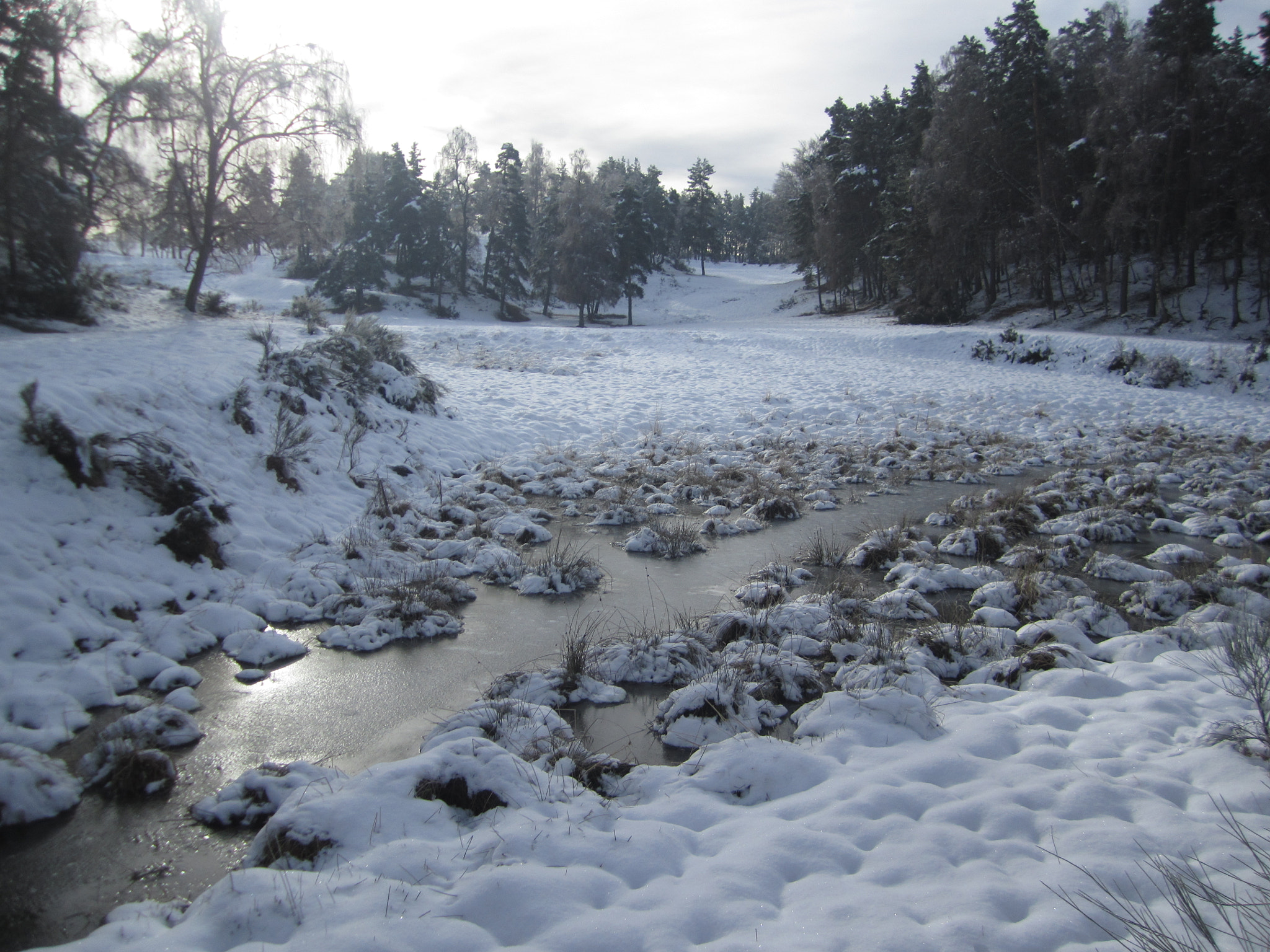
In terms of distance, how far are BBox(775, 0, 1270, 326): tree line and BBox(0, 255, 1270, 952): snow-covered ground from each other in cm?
1598

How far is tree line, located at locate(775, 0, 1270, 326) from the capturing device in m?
22.1

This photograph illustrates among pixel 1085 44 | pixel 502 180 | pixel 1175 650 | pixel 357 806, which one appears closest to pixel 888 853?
pixel 357 806

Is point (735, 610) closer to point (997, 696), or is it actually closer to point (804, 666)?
point (804, 666)

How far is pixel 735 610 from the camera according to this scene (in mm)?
5598

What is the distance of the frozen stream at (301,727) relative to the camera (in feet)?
9.09

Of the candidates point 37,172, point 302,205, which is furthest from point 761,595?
point 302,205

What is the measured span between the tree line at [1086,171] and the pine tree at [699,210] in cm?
3578

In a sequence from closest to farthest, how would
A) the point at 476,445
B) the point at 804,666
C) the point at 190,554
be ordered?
the point at 804,666
the point at 190,554
the point at 476,445

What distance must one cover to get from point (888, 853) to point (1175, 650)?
3.27 meters

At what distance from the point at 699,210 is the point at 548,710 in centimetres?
7536

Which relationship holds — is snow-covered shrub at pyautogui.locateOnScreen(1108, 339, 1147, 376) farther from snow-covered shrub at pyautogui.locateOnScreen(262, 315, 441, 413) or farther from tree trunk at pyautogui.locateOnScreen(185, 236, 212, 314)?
tree trunk at pyautogui.locateOnScreen(185, 236, 212, 314)

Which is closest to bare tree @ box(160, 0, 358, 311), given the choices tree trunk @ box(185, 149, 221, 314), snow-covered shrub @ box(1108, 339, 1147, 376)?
tree trunk @ box(185, 149, 221, 314)

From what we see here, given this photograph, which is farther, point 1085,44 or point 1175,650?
point 1085,44

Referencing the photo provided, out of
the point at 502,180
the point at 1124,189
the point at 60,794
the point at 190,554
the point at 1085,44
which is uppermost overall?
the point at 1085,44
